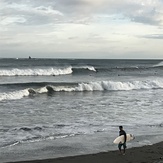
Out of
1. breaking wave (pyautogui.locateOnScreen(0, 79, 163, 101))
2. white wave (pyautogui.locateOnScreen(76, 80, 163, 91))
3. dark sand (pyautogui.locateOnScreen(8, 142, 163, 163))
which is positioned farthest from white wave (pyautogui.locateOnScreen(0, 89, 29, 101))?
dark sand (pyautogui.locateOnScreen(8, 142, 163, 163))

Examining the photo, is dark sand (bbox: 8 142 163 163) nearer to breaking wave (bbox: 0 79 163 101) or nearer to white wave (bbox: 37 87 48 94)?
breaking wave (bbox: 0 79 163 101)

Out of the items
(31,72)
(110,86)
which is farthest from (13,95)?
(31,72)

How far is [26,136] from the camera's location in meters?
13.2

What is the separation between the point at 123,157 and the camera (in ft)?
35.1

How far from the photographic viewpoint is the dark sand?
1023 cm

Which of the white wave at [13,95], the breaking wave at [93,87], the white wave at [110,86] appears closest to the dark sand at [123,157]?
the white wave at [13,95]

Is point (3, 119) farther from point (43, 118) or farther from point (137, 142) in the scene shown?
point (137, 142)

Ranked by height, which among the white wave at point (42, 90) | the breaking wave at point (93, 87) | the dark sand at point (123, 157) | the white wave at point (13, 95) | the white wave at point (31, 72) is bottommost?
the dark sand at point (123, 157)

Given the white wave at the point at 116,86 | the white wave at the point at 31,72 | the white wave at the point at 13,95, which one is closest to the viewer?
the white wave at the point at 13,95

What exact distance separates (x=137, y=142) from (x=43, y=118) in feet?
19.7

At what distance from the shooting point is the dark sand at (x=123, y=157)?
1023 centimetres

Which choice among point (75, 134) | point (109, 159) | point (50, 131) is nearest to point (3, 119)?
point (50, 131)

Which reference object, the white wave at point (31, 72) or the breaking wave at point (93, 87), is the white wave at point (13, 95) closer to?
the breaking wave at point (93, 87)

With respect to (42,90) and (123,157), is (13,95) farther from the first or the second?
(123,157)
